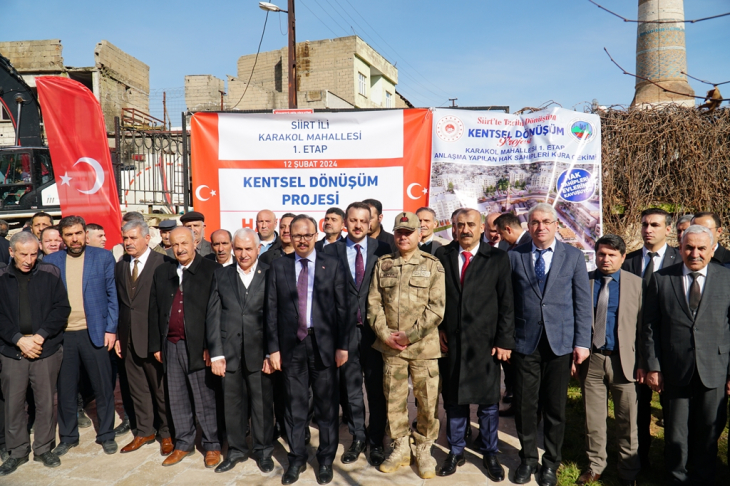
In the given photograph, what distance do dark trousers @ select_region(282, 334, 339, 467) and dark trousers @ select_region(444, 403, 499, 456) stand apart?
953 mm

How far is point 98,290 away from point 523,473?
3.95 metres

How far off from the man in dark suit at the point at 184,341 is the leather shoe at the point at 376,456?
1306 mm

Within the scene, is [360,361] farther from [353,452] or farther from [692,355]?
[692,355]

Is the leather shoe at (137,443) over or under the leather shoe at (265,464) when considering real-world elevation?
under

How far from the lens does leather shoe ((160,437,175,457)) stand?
14.0ft

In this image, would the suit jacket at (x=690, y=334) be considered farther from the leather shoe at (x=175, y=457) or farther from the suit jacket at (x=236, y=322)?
the leather shoe at (x=175, y=457)

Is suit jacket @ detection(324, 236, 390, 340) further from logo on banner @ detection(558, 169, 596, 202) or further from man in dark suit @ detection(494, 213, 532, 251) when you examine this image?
logo on banner @ detection(558, 169, 596, 202)

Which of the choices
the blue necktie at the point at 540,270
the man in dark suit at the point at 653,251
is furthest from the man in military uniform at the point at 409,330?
the man in dark suit at the point at 653,251

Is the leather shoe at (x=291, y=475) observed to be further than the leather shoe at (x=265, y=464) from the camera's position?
No

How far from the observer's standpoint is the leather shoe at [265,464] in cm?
393

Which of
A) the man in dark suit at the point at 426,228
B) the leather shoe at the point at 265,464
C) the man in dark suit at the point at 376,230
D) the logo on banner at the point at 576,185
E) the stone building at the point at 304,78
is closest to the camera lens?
the leather shoe at the point at 265,464

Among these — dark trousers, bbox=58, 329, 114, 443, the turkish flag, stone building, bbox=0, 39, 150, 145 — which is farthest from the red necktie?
stone building, bbox=0, 39, 150, 145

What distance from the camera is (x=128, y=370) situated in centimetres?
441

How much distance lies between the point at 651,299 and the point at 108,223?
585 cm
